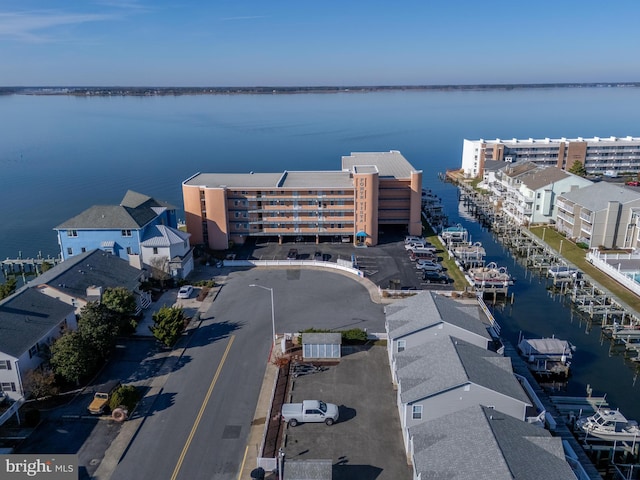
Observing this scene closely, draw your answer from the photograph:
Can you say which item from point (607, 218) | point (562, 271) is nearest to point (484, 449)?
point (562, 271)

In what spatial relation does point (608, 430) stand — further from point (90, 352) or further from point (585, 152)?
point (585, 152)

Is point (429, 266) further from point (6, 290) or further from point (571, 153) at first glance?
point (571, 153)

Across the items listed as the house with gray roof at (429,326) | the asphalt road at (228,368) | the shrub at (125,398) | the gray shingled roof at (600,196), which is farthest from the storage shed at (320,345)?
the gray shingled roof at (600,196)

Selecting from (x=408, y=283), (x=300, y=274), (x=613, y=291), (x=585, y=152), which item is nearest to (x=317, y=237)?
(x=300, y=274)

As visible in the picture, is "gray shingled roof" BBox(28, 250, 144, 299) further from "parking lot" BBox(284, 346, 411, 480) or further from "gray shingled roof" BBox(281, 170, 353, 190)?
"gray shingled roof" BBox(281, 170, 353, 190)

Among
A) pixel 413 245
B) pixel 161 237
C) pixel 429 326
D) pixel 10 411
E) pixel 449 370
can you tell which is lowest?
pixel 10 411

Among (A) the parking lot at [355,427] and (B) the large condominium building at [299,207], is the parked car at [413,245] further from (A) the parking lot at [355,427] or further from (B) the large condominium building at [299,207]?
(A) the parking lot at [355,427]
